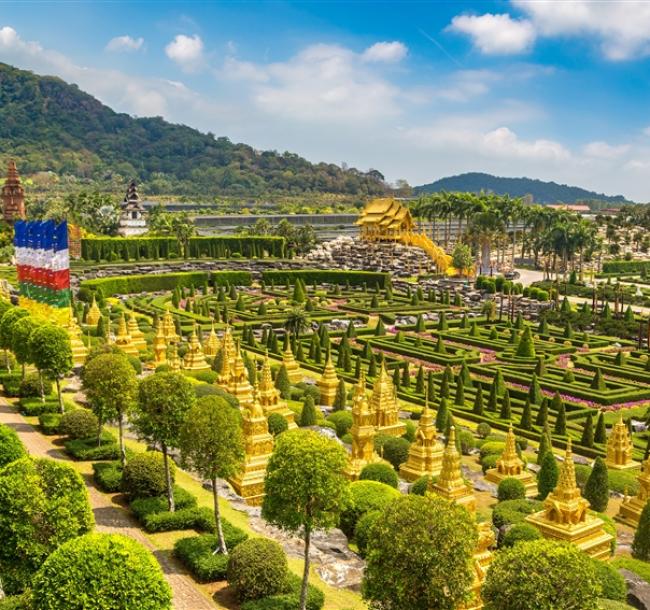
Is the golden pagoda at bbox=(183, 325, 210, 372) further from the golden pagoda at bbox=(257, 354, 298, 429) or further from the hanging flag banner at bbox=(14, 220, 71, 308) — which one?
the golden pagoda at bbox=(257, 354, 298, 429)

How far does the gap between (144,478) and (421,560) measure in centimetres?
1184

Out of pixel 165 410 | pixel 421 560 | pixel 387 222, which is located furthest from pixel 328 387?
pixel 387 222

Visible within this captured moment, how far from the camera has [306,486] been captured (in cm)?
1692

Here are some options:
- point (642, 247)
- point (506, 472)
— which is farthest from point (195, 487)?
point (642, 247)

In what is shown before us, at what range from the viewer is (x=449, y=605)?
14.1m

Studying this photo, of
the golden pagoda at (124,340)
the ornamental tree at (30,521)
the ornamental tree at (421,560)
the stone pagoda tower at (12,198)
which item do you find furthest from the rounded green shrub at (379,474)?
the stone pagoda tower at (12,198)

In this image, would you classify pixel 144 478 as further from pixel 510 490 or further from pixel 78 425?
→ pixel 510 490

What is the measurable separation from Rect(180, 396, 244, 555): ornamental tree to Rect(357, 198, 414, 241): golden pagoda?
97495mm

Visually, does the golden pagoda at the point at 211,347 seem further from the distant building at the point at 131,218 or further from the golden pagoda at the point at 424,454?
the distant building at the point at 131,218

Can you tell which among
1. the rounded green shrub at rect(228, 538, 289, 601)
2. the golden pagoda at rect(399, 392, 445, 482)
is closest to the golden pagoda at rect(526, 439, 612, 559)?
the golden pagoda at rect(399, 392, 445, 482)

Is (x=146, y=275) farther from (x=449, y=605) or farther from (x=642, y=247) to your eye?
(x=642, y=247)

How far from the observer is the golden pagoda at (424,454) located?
28.7 metres

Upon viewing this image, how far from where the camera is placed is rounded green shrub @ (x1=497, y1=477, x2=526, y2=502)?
27.1 metres

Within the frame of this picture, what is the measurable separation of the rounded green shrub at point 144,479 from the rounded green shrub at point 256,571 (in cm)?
555
